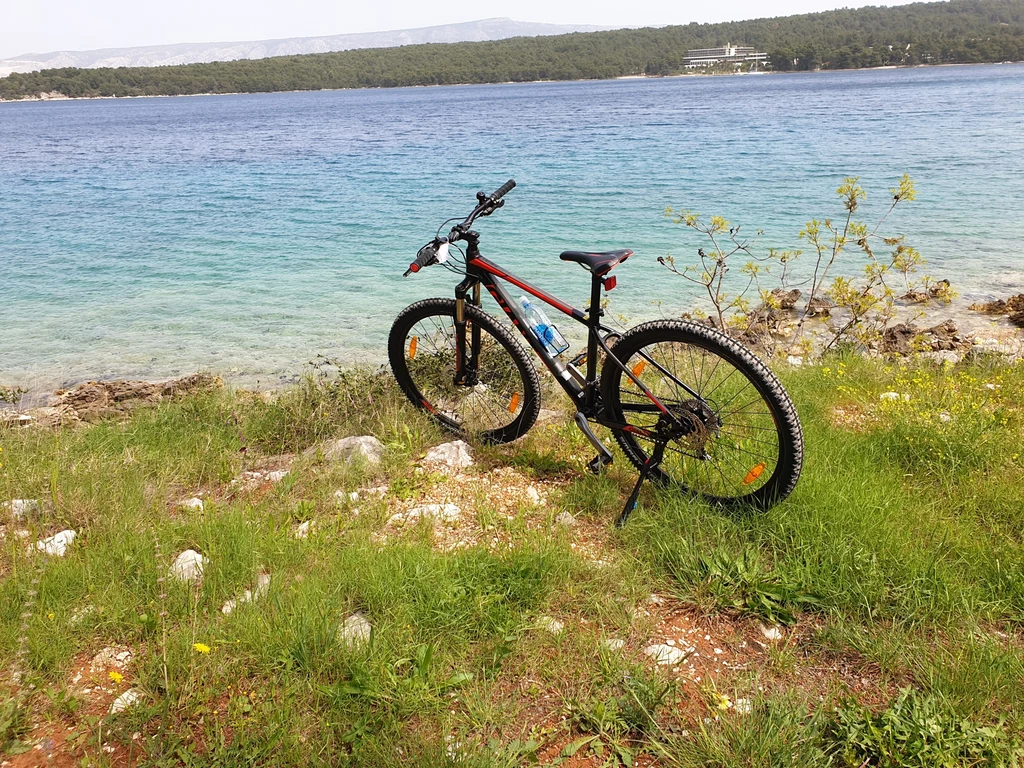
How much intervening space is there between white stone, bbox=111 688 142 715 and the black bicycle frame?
2604 millimetres

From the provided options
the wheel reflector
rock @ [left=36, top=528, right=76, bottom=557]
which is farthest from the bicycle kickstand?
rock @ [left=36, top=528, right=76, bottom=557]

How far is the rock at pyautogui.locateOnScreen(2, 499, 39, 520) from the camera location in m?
3.77

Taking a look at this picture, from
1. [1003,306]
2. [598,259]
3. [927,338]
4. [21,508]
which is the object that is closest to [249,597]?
[21,508]

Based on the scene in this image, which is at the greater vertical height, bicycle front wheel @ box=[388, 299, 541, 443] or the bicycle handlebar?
the bicycle handlebar

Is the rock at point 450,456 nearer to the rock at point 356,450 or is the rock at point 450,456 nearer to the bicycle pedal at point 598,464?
the rock at point 356,450

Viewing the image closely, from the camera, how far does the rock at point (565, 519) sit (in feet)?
12.0

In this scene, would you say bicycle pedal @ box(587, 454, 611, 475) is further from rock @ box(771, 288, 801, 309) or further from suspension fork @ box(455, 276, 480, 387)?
rock @ box(771, 288, 801, 309)

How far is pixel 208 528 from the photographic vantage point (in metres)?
3.44

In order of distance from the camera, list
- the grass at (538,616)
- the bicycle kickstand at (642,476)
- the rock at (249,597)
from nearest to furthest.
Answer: the grass at (538,616) < the rock at (249,597) < the bicycle kickstand at (642,476)

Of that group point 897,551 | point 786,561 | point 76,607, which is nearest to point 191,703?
point 76,607

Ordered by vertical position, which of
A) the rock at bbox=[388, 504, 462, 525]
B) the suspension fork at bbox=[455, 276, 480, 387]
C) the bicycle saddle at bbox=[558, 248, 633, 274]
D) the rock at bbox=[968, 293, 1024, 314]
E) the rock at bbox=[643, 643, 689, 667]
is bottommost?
the rock at bbox=[968, 293, 1024, 314]

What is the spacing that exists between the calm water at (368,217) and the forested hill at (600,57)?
97153 mm

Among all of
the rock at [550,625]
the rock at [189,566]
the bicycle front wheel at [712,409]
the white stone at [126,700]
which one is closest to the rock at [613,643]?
the rock at [550,625]

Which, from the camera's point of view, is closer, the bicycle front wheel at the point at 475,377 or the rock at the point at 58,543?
the rock at the point at 58,543
